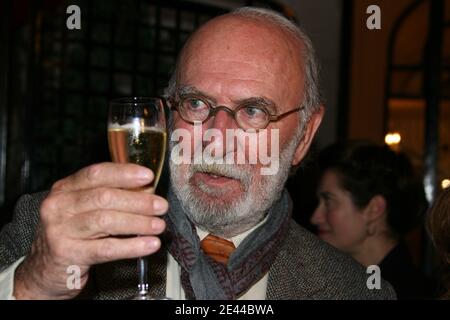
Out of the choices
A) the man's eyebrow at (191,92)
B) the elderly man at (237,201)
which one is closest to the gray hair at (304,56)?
the elderly man at (237,201)

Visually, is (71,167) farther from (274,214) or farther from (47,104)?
(274,214)

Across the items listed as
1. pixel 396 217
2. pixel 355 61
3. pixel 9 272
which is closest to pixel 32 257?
pixel 9 272

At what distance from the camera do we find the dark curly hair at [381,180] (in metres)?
3.51

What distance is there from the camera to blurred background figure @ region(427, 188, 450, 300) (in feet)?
7.16

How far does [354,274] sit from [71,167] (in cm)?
356

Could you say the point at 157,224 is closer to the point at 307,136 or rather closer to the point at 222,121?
the point at 222,121

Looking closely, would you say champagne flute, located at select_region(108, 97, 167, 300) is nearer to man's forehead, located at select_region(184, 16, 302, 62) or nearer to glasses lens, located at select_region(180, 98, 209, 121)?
glasses lens, located at select_region(180, 98, 209, 121)

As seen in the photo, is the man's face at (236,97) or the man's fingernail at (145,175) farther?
the man's face at (236,97)

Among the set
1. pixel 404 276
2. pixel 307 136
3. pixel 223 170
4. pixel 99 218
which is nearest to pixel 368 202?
pixel 404 276

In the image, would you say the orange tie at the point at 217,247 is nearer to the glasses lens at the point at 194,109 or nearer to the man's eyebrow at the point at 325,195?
the glasses lens at the point at 194,109

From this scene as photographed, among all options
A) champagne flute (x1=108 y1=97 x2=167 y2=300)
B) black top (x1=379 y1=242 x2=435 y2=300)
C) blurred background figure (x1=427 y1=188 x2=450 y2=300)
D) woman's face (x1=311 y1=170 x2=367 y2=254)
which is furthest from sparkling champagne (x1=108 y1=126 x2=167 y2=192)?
woman's face (x1=311 y1=170 x2=367 y2=254)

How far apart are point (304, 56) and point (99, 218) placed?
1.24m

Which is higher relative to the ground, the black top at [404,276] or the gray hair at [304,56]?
the gray hair at [304,56]

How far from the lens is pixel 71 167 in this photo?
17.5ft
